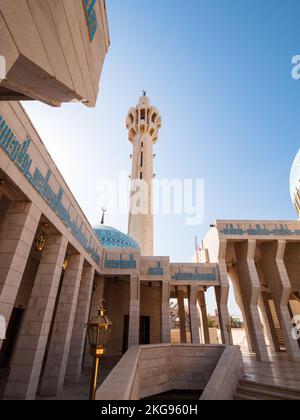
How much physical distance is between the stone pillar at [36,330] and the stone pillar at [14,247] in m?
1.86

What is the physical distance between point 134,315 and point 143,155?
1989cm

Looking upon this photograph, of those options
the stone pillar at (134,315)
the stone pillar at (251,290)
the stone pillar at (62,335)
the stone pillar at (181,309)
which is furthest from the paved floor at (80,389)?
the stone pillar at (251,290)

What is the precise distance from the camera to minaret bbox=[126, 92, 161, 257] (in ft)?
79.6

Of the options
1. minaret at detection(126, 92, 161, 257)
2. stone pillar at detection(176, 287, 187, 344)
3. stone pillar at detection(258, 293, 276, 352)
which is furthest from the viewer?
minaret at detection(126, 92, 161, 257)

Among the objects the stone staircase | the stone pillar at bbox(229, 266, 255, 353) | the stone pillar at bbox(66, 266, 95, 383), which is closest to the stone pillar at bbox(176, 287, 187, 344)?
the stone pillar at bbox(229, 266, 255, 353)

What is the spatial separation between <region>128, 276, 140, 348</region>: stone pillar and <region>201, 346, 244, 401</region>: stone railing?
600cm

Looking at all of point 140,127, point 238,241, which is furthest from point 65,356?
point 140,127

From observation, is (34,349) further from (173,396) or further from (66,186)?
(173,396)

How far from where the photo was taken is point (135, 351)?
29.5 feet

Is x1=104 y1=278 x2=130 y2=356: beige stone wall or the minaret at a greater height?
the minaret

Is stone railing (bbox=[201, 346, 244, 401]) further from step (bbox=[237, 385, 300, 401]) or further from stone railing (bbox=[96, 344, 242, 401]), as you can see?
step (bbox=[237, 385, 300, 401])

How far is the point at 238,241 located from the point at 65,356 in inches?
571

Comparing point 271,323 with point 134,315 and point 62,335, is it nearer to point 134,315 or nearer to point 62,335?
point 134,315

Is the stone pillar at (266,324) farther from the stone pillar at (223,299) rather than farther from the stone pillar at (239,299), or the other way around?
the stone pillar at (223,299)
